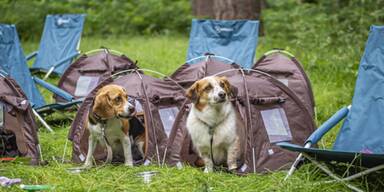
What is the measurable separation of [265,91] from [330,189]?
1269mm

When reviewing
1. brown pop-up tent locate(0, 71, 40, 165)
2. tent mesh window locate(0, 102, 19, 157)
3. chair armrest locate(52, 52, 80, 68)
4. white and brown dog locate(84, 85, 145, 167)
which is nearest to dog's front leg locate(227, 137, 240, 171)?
white and brown dog locate(84, 85, 145, 167)

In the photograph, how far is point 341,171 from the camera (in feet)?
15.1

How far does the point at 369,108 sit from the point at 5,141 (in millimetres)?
3022

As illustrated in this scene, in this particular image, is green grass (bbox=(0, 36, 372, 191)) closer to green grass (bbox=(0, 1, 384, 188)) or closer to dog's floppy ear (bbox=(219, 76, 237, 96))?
green grass (bbox=(0, 1, 384, 188))

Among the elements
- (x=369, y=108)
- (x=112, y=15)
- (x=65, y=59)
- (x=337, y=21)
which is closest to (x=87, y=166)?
(x=369, y=108)

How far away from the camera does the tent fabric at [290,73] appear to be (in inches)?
247

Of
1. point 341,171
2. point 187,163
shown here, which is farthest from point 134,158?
point 341,171

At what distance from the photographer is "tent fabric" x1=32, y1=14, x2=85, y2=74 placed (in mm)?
10070

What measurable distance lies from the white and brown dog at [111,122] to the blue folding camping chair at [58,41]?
4821 millimetres

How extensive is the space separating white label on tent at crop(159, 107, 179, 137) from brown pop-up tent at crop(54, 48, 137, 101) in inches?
71.4

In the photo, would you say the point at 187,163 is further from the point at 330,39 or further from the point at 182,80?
the point at 330,39

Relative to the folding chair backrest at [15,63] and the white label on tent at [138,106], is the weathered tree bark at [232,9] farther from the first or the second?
the white label on tent at [138,106]

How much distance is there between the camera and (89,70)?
7773 millimetres

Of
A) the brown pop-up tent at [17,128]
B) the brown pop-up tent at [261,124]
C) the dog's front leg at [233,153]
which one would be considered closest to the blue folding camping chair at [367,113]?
the brown pop-up tent at [261,124]
